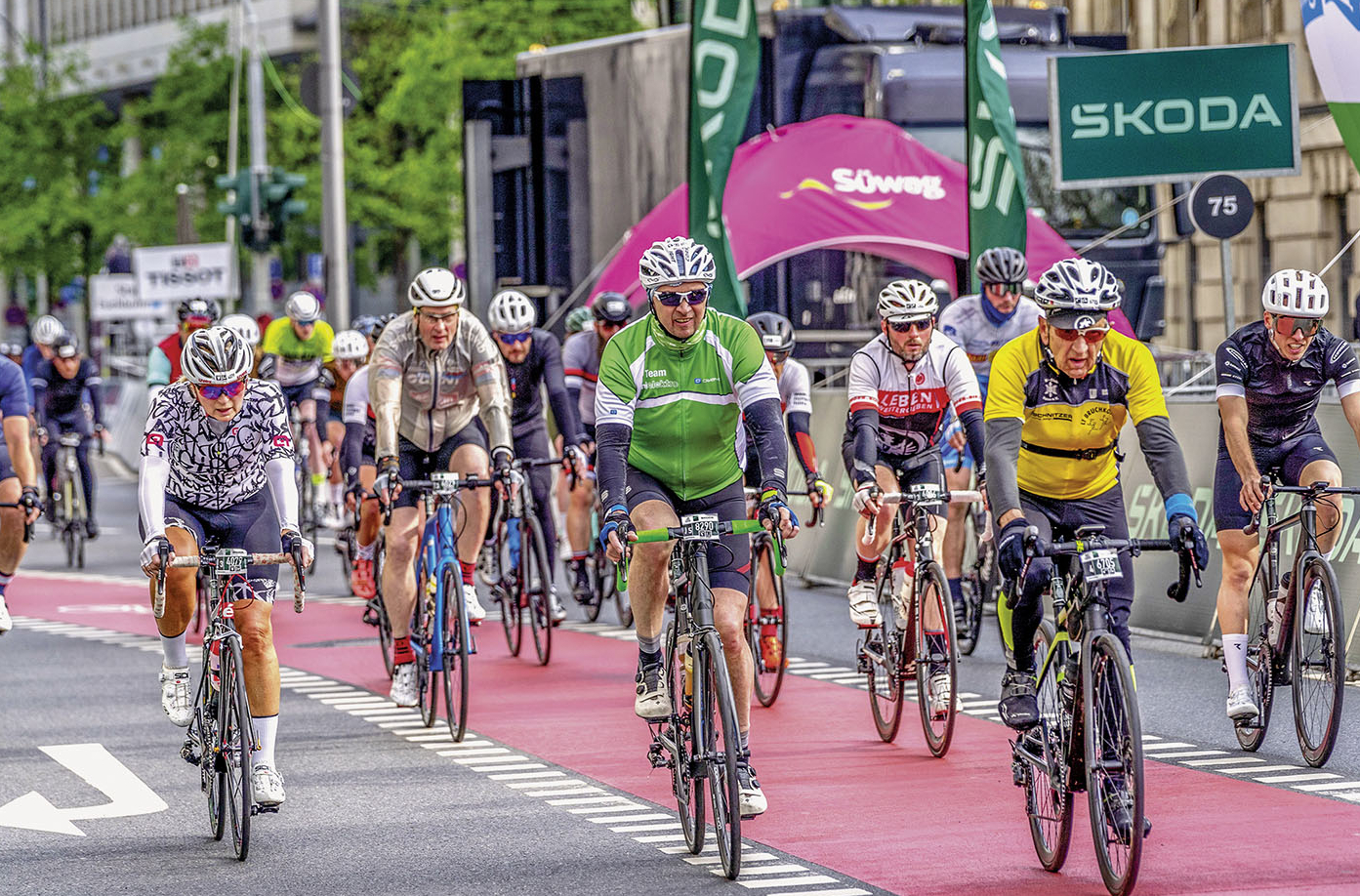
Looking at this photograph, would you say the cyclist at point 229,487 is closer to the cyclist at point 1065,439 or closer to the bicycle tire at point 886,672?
the cyclist at point 1065,439

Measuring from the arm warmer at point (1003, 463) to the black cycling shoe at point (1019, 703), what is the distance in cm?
56

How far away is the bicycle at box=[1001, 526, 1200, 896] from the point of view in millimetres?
6605

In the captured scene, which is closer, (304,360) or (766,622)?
(766,622)

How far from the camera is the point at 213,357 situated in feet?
26.7

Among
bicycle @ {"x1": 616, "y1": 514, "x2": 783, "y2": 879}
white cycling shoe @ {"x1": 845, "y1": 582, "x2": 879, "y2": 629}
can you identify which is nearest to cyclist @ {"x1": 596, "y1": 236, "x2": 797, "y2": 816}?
bicycle @ {"x1": 616, "y1": 514, "x2": 783, "y2": 879}

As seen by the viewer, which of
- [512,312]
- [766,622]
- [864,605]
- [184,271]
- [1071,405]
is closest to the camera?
[1071,405]

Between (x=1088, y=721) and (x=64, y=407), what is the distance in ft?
50.2

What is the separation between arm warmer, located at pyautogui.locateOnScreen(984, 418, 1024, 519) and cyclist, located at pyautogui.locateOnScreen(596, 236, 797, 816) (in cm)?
81

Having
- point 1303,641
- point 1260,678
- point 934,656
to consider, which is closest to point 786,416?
point 934,656

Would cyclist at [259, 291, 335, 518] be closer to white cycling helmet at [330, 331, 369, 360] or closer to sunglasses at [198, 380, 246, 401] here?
white cycling helmet at [330, 331, 369, 360]

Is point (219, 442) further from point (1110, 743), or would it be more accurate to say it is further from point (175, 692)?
point (1110, 743)

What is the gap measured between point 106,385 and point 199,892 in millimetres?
33869

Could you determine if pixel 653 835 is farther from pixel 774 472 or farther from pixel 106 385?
pixel 106 385

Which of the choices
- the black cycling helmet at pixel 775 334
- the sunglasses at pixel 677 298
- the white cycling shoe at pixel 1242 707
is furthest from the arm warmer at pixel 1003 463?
the black cycling helmet at pixel 775 334
